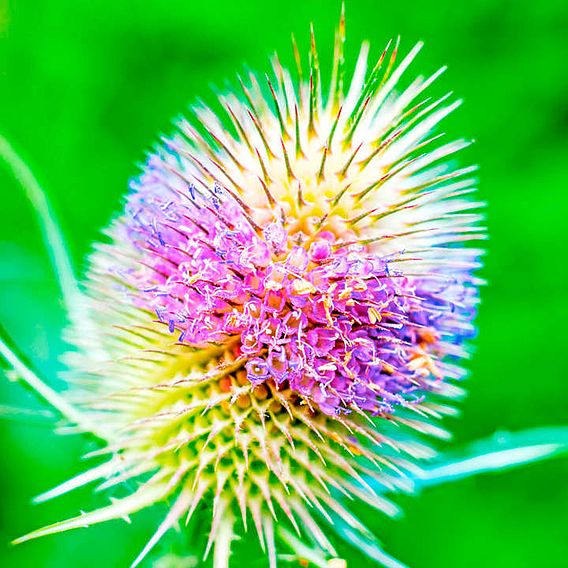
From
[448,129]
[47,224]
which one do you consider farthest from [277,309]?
[448,129]

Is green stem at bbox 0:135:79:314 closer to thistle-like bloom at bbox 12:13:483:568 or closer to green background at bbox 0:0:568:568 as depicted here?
thistle-like bloom at bbox 12:13:483:568

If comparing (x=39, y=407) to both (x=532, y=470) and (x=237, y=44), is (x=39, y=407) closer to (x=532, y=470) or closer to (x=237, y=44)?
(x=237, y=44)

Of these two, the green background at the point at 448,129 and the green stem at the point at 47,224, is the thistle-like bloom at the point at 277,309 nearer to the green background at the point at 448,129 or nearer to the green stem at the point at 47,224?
the green stem at the point at 47,224

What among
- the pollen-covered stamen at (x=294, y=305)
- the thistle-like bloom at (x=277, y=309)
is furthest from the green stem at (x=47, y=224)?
the pollen-covered stamen at (x=294, y=305)

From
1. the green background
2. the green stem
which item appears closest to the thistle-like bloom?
the green stem

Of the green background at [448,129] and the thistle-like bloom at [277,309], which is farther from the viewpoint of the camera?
the green background at [448,129]
